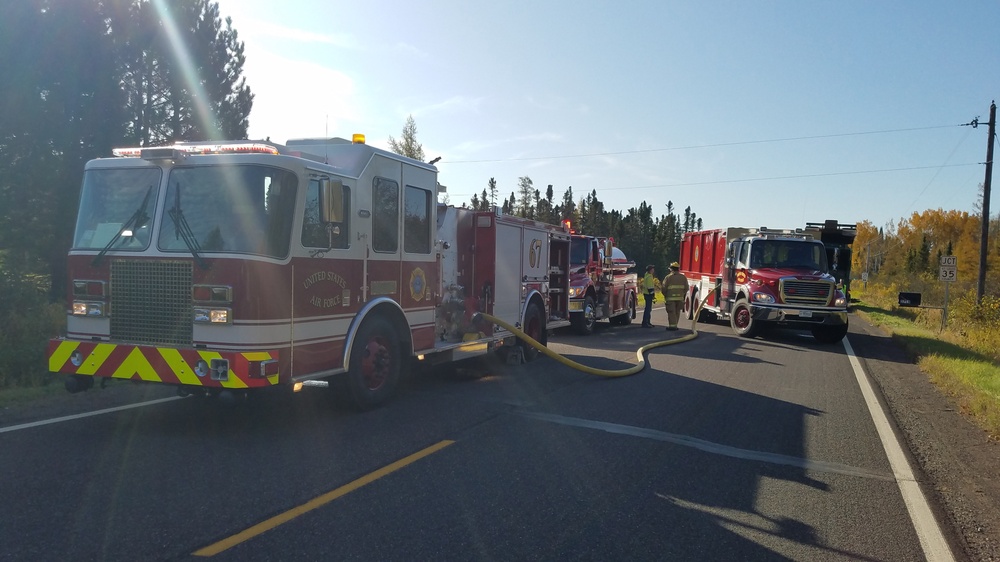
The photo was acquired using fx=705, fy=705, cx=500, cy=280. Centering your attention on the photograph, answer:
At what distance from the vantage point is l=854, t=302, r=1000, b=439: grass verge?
905 centimetres

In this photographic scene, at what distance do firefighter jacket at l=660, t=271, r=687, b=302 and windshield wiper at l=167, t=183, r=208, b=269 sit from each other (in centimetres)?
1457

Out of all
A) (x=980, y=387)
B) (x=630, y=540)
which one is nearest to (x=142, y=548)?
(x=630, y=540)

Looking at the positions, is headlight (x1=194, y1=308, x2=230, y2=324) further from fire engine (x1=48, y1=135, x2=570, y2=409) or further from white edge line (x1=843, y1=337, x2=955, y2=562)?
white edge line (x1=843, y1=337, x2=955, y2=562)

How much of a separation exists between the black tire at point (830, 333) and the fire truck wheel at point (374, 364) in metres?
13.8

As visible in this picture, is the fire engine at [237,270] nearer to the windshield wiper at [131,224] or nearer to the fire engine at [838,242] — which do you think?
the windshield wiper at [131,224]

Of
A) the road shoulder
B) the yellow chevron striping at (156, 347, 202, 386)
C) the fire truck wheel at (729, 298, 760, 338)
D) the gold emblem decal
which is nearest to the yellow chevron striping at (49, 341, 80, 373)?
the yellow chevron striping at (156, 347, 202, 386)

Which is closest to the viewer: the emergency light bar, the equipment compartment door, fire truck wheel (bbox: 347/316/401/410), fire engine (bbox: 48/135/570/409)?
fire engine (bbox: 48/135/570/409)

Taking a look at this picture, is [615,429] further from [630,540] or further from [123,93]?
[123,93]

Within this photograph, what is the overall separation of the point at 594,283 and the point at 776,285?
461cm

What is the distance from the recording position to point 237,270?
625cm

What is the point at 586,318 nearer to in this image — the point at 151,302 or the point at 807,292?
the point at 807,292

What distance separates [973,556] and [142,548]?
16.7ft

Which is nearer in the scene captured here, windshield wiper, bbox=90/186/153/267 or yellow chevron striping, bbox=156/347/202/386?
yellow chevron striping, bbox=156/347/202/386

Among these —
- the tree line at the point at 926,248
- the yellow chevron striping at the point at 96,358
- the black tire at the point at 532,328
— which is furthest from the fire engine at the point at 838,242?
the tree line at the point at 926,248
